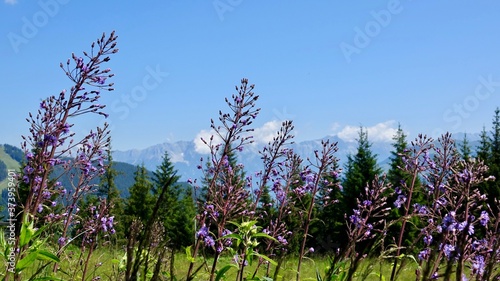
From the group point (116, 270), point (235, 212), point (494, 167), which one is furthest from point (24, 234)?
point (494, 167)

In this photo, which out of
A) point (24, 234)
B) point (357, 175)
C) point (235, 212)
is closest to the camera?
point (24, 234)

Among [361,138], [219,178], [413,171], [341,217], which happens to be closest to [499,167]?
[361,138]

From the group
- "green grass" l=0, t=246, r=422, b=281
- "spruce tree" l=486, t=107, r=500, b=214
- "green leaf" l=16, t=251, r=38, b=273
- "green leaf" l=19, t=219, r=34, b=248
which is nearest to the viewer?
"green grass" l=0, t=246, r=422, b=281

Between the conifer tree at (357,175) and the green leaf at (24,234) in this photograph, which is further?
the conifer tree at (357,175)

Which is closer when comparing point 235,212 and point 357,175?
point 235,212

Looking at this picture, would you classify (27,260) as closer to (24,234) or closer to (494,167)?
(24,234)

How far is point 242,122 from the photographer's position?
5.18m

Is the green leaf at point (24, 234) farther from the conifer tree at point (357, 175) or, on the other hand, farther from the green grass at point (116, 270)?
the conifer tree at point (357, 175)

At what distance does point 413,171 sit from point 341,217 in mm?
31100

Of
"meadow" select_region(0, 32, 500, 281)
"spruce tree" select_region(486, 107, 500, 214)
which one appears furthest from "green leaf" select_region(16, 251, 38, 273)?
"spruce tree" select_region(486, 107, 500, 214)

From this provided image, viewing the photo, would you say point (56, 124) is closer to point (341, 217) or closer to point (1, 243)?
point (1, 243)

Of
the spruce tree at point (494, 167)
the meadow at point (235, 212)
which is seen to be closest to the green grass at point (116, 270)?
the meadow at point (235, 212)

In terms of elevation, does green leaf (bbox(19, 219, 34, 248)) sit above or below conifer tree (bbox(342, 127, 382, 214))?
below

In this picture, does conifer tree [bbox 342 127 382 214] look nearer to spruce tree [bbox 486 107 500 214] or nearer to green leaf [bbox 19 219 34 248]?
spruce tree [bbox 486 107 500 214]
